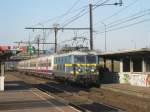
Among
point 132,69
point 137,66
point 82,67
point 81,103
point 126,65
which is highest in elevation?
point 126,65

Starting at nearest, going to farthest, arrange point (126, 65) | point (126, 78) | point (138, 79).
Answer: point (138, 79)
point (126, 78)
point (126, 65)

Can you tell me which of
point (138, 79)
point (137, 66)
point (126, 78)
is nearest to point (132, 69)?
point (126, 78)

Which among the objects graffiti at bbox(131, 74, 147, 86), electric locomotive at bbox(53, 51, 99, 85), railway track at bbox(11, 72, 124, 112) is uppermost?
electric locomotive at bbox(53, 51, 99, 85)

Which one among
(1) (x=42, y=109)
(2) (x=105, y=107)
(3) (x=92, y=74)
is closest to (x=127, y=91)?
(3) (x=92, y=74)

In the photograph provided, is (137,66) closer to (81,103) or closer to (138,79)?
(138,79)

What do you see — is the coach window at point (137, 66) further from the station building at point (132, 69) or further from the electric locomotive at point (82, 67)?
the electric locomotive at point (82, 67)

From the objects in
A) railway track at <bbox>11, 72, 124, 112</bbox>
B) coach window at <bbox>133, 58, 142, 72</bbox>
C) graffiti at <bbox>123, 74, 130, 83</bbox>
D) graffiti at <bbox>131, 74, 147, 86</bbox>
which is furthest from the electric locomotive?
coach window at <bbox>133, 58, 142, 72</bbox>

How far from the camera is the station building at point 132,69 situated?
A: 1375 inches

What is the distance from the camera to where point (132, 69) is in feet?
127

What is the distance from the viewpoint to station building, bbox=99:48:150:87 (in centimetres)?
3494

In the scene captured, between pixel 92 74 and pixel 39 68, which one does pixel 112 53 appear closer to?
pixel 92 74

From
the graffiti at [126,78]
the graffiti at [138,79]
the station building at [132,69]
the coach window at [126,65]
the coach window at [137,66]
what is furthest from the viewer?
the coach window at [126,65]

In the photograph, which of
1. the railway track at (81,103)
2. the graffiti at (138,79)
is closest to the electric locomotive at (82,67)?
the graffiti at (138,79)

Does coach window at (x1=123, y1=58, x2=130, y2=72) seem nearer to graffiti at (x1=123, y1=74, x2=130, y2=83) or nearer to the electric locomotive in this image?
graffiti at (x1=123, y1=74, x2=130, y2=83)
